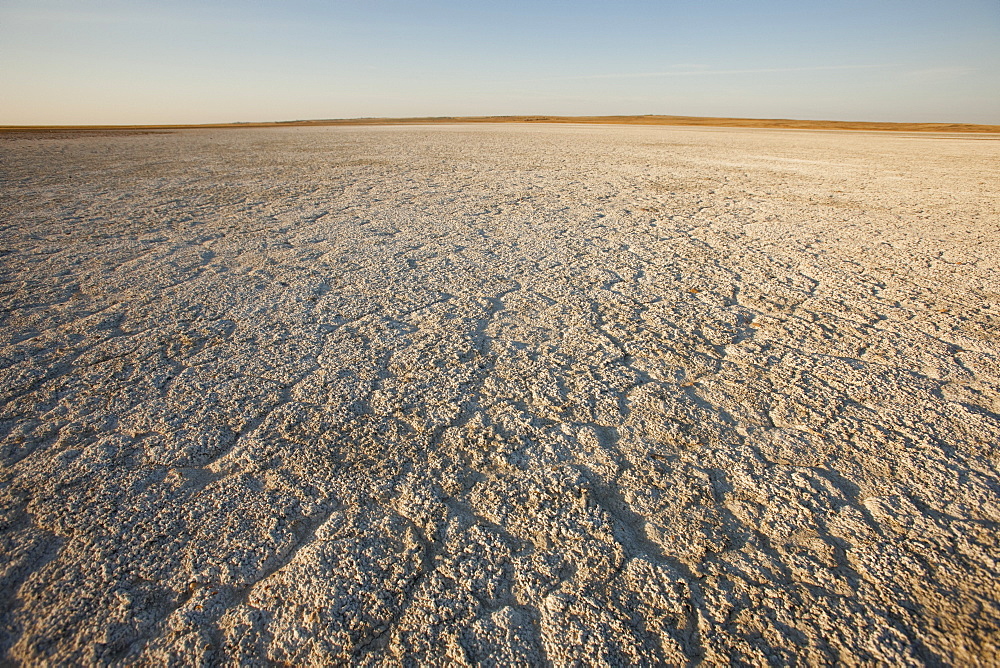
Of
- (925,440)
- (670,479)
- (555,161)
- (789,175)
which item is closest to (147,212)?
(670,479)

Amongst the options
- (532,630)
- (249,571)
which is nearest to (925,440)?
(532,630)

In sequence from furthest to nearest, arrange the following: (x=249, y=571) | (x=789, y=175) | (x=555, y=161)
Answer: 1. (x=555, y=161)
2. (x=789, y=175)
3. (x=249, y=571)

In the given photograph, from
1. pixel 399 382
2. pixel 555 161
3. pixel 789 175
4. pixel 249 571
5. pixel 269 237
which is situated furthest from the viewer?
pixel 555 161

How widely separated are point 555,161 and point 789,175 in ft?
11.8

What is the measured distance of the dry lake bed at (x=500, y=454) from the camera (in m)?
0.90

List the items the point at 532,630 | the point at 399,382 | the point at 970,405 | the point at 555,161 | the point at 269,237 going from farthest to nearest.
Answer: the point at 555,161
the point at 269,237
the point at 399,382
the point at 970,405
the point at 532,630

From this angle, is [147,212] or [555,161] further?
[555,161]

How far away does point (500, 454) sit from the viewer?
4.44 feet

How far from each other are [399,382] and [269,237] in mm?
2360

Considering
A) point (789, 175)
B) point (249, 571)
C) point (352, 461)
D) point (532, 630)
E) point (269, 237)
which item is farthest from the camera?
point (789, 175)

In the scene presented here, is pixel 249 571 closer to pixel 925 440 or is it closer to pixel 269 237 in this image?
pixel 925 440

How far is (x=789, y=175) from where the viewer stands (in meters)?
6.30

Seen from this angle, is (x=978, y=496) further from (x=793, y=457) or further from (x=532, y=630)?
(x=532, y=630)

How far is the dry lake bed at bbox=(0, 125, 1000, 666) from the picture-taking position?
0.90m
